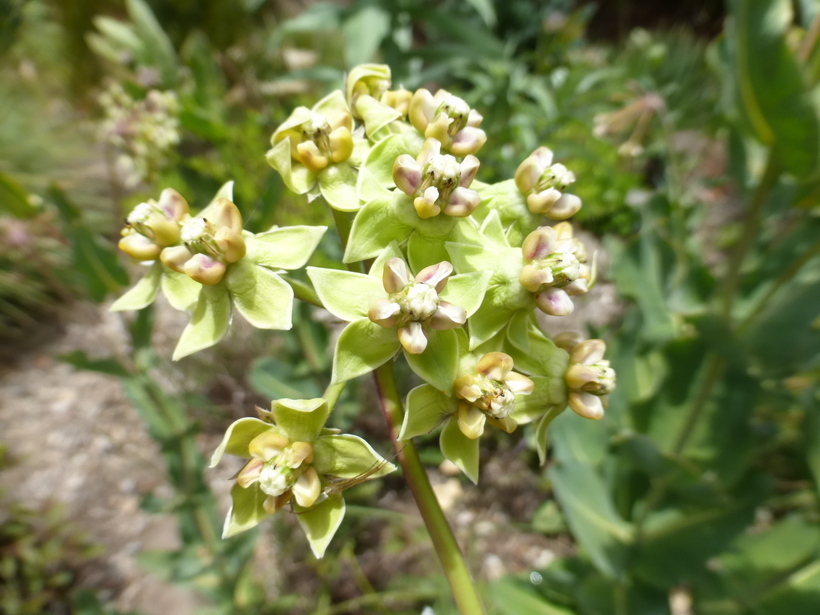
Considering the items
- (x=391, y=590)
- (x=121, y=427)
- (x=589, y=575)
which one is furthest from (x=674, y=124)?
(x=121, y=427)

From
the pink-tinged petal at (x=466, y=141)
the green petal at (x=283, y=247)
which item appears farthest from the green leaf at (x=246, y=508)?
the pink-tinged petal at (x=466, y=141)

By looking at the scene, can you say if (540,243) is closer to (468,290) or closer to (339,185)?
(468,290)

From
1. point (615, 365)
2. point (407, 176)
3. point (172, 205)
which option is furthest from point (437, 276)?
A: point (615, 365)

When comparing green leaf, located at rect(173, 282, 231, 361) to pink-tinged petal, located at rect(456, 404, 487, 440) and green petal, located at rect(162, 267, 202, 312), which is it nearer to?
green petal, located at rect(162, 267, 202, 312)

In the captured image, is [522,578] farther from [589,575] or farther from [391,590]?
[391,590]

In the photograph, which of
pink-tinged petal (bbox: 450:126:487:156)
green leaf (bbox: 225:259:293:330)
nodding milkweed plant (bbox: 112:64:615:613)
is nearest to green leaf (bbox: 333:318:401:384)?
nodding milkweed plant (bbox: 112:64:615:613)
